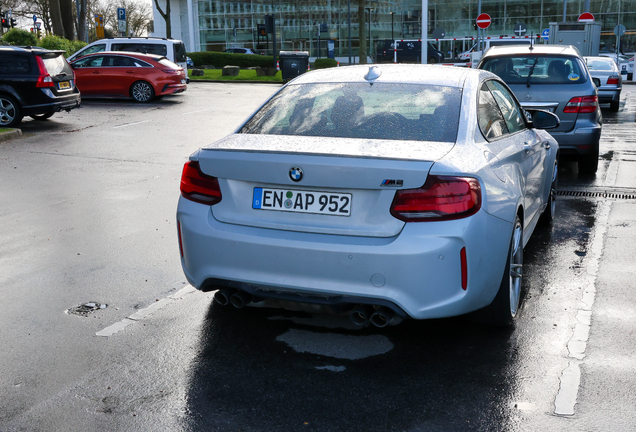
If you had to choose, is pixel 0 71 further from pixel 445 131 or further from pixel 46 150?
pixel 445 131

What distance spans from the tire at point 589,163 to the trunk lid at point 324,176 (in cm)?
655

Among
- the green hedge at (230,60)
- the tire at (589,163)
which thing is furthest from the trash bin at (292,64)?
the tire at (589,163)

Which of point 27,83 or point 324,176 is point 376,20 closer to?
point 27,83

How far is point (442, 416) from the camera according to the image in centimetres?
317

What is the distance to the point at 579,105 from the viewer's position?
29.4ft

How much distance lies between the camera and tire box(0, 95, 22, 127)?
49.0 feet

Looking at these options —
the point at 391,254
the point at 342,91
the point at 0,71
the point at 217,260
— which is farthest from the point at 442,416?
the point at 0,71

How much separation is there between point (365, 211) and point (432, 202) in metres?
0.33

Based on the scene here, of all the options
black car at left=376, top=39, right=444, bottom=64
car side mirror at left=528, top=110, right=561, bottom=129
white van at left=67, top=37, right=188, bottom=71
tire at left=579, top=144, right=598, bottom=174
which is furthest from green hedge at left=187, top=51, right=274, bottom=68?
car side mirror at left=528, top=110, right=561, bottom=129

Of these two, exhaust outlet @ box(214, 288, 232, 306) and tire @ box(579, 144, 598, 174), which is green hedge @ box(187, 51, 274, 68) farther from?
exhaust outlet @ box(214, 288, 232, 306)

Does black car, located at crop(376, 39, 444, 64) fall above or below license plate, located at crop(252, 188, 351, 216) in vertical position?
below

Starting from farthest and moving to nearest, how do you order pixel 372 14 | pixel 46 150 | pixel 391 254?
pixel 372 14 < pixel 46 150 < pixel 391 254

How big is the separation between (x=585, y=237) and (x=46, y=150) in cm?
938

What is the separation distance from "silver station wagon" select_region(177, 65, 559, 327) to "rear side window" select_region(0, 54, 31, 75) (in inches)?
488
